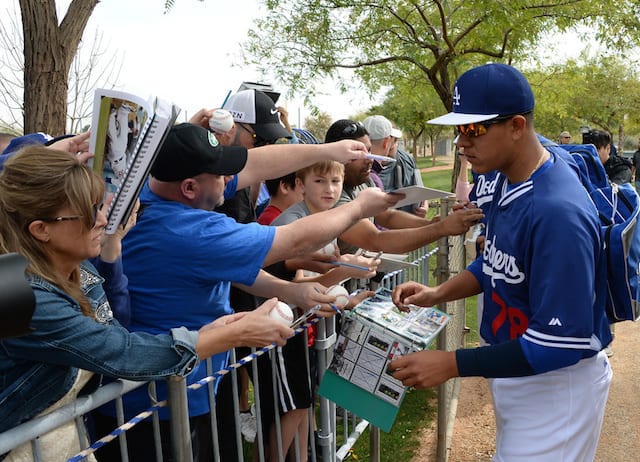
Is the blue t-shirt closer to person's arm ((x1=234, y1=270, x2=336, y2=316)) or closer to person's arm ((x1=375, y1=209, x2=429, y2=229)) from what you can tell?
person's arm ((x1=234, y1=270, x2=336, y2=316))

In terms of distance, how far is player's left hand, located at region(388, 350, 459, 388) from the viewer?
7.75ft

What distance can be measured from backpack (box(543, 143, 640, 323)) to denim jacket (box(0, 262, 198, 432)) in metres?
1.61

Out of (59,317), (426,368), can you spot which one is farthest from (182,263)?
(426,368)

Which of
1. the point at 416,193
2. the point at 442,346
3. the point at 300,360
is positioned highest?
the point at 416,193

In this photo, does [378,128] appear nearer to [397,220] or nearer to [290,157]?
[397,220]

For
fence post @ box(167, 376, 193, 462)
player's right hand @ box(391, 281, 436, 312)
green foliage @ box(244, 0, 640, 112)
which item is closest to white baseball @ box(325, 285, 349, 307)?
player's right hand @ box(391, 281, 436, 312)

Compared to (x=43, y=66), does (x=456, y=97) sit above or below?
below

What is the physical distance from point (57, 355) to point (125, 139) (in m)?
0.64

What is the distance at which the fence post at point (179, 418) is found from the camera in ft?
6.52

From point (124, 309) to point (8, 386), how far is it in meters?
0.65

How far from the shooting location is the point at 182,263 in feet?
7.45

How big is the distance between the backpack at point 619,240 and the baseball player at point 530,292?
1.9 inches

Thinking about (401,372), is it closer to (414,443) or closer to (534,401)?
(534,401)

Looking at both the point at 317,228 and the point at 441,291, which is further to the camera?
the point at 441,291
